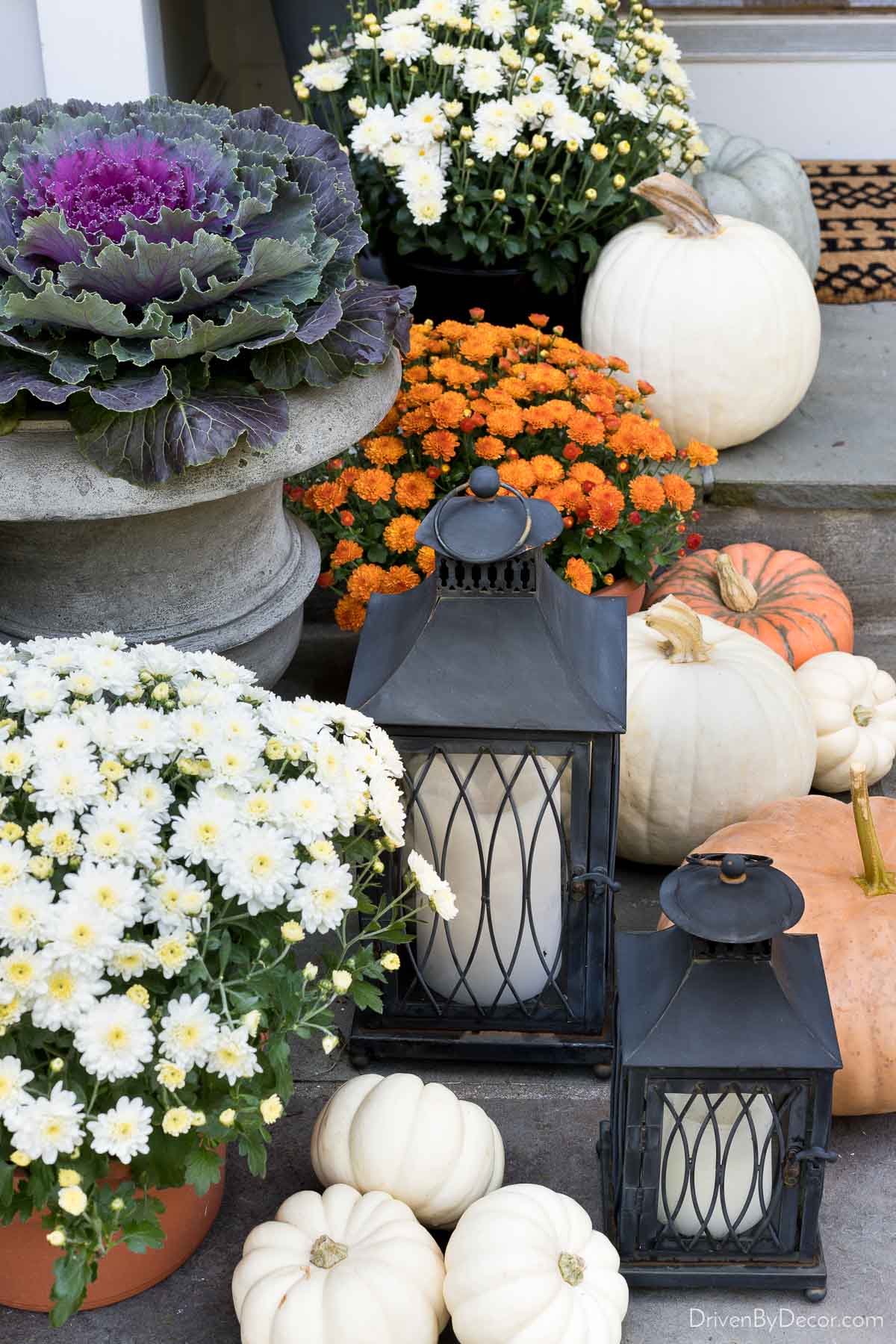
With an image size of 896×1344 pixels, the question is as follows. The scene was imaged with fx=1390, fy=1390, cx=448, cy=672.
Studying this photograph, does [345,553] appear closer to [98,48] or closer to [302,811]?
[302,811]

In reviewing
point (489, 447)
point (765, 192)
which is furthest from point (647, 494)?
point (765, 192)

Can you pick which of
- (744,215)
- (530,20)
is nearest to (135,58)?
(530,20)

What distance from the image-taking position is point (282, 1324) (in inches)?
58.0

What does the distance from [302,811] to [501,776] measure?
0.37m

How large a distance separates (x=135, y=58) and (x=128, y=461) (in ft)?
4.99

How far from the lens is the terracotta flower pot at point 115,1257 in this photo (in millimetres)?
1558

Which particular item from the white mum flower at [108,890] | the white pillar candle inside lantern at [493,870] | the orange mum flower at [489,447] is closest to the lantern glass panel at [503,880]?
the white pillar candle inside lantern at [493,870]

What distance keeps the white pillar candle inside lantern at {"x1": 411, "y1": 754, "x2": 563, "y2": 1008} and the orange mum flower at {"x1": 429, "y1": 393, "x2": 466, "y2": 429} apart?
0.87 m

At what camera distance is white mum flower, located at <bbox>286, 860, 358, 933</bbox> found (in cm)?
144

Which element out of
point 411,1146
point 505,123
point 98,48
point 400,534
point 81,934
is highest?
point 98,48

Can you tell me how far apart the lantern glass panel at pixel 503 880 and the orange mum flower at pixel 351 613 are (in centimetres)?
71

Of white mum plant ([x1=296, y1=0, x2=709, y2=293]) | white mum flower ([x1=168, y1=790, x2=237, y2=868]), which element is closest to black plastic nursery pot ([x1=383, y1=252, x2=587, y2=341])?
white mum plant ([x1=296, y1=0, x2=709, y2=293])

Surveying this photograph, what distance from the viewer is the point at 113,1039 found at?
1.32m

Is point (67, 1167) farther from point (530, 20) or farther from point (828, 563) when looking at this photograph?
point (530, 20)
